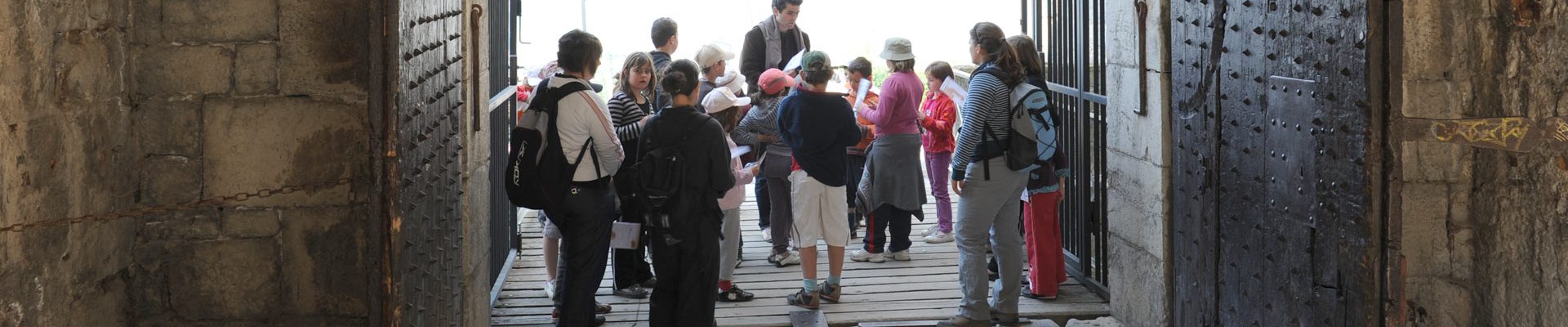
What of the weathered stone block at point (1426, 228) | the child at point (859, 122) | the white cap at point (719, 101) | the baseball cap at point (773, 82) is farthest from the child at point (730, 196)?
the weathered stone block at point (1426, 228)

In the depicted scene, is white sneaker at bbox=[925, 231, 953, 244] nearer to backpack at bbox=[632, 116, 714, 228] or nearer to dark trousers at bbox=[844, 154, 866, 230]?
dark trousers at bbox=[844, 154, 866, 230]

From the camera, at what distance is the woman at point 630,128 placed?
203 inches

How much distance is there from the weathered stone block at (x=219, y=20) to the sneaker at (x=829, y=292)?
9.93 ft

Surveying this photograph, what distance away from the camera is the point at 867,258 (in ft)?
24.0

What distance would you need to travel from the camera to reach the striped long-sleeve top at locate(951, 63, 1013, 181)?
5.33 m

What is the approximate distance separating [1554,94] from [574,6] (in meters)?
16.5

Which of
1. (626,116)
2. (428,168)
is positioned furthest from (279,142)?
(626,116)

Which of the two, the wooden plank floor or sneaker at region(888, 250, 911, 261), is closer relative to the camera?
the wooden plank floor

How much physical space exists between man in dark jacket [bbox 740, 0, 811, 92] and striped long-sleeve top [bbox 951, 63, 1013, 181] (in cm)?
283

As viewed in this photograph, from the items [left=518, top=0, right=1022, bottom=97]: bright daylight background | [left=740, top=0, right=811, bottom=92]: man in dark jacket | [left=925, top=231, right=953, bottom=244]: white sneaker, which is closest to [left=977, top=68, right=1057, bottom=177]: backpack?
[left=925, top=231, right=953, bottom=244]: white sneaker

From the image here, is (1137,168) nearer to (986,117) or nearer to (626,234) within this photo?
(986,117)

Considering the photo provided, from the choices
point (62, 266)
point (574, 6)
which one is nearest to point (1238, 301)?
point (62, 266)

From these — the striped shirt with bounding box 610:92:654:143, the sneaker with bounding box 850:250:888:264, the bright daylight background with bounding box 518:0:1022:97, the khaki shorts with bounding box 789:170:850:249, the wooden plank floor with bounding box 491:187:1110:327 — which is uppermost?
the bright daylight background with bounding box 518:0:1022:97

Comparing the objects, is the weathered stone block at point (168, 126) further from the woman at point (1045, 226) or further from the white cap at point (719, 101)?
the woman at point (1045, 226)
